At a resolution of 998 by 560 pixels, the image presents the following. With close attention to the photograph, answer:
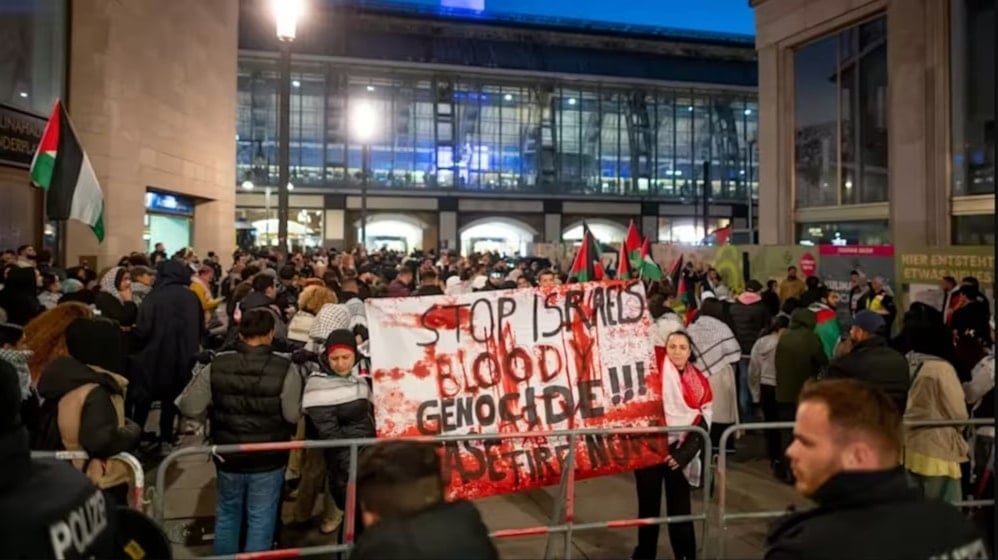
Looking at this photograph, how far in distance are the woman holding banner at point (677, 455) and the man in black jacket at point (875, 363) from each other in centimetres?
128

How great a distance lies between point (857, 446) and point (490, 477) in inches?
133

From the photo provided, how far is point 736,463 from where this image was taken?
26.4 ft

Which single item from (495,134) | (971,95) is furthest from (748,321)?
(495,134)

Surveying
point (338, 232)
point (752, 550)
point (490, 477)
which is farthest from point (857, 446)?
→ point (338, 232)

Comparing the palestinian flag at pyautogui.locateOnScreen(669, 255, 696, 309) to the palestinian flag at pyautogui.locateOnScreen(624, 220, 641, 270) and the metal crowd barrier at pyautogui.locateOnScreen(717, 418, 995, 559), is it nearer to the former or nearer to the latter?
the palestinian flag at pyautogui.locateOnScreen(624, 220, 641, 270)

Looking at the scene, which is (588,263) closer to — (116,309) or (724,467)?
(116,309)

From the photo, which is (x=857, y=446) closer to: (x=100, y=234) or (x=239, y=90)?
(x=100, y=234)

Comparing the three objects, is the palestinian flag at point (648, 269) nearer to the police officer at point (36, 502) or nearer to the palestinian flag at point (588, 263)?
the palestinian flag at point (588, 263)

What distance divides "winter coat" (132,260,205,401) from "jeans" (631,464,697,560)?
195 inches

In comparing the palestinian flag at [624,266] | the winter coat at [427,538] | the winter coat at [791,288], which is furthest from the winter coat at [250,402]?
the winter coat at [791,288]

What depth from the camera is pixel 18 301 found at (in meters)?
6.32

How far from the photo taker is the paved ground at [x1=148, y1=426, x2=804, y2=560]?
5.63 meters

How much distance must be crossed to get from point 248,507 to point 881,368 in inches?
189

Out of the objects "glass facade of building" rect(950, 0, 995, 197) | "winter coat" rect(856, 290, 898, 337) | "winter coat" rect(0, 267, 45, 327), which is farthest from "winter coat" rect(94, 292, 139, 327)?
"glass facade of building" rect(950, 0, 995, 197)
